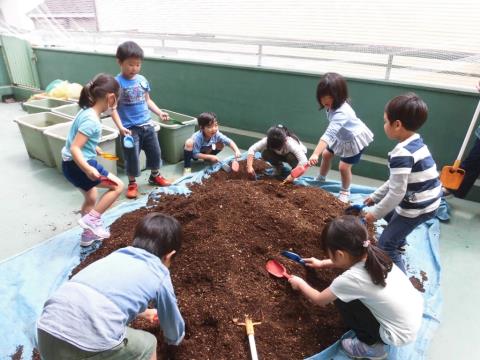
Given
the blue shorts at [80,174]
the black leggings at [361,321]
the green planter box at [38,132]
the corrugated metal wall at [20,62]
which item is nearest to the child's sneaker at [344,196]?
the black leggings at [361,321]

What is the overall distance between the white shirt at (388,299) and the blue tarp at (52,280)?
28 cm

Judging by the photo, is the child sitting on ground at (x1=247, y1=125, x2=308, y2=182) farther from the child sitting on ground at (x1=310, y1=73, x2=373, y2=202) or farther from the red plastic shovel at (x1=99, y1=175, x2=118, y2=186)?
the red plastic shovel at (x1=99, y1=175, x2=118, y2=186)

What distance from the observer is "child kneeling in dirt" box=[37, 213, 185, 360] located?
1.03 meters

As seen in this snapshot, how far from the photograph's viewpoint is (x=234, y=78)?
12.6 feet

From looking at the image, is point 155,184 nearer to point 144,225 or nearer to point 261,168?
point 261,168

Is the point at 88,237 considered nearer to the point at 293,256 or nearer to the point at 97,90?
the point at 97,90

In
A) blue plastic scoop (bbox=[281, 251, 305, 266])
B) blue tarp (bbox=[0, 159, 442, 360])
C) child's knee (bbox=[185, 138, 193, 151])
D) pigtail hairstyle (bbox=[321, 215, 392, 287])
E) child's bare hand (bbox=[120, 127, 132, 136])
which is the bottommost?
blue tarp (bbox=[0, 159, 442, 360])

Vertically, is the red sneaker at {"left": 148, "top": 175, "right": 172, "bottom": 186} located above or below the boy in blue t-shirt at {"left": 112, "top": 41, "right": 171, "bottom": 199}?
below

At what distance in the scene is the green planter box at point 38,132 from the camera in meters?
3.18

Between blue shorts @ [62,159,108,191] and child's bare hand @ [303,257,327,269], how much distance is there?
4.42 feet

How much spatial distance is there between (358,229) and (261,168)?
1.97 meters

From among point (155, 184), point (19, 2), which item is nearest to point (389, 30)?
point (155, 184)

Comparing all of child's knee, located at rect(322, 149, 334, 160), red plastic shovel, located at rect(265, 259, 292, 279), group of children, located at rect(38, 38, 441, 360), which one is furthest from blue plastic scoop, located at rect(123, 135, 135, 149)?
child's knee, located at rect(322, 149, 334, 160)

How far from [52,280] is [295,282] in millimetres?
1363
